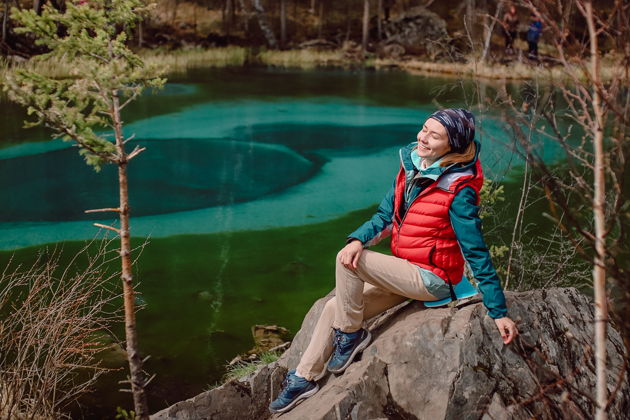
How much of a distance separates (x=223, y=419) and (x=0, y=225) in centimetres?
413

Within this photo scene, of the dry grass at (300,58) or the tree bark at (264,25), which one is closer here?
the dry grass at (300,58)

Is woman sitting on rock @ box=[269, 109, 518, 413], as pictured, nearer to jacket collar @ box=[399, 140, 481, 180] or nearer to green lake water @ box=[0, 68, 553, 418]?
jacket collar @ box=[399, 140, 481, 180]

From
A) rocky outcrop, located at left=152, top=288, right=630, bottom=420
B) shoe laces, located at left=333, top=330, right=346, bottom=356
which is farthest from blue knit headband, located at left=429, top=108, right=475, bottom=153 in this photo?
shoe laces, located at left=333, top=330, right=346, bottom=356

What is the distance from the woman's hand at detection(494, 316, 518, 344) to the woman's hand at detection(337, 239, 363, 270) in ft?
1.59

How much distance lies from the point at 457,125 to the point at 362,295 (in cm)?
66

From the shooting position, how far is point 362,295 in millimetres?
2326

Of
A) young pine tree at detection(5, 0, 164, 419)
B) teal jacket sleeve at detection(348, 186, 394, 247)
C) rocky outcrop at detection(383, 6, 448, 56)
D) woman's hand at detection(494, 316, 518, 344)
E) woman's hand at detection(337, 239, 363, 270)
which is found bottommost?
woman's hand at detection(494, 316, 518, 344)

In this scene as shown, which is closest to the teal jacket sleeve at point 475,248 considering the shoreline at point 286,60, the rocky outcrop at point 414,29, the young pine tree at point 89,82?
the young pine tree at point 89,82

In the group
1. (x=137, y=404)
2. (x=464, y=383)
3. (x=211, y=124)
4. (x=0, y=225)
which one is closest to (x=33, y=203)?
(x=0, y=225)

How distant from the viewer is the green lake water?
4.41 m

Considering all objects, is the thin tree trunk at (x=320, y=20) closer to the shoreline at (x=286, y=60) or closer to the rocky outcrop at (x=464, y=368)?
the shoreline at (x=286, y=60)

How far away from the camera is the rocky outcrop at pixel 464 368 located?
7.08 ft

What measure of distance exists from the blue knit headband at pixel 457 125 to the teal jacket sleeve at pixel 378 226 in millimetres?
322

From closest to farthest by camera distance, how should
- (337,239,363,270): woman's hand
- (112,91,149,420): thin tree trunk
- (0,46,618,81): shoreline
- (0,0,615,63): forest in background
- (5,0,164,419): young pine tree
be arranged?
1. (5,0,164,419): young pine tree
2. (112,91,149,420): thin tree trunk
3. (337,239,363,270): woman's hand
4. (0,46,618,81): shoreline
5. (0,0,615,63): forest in background
